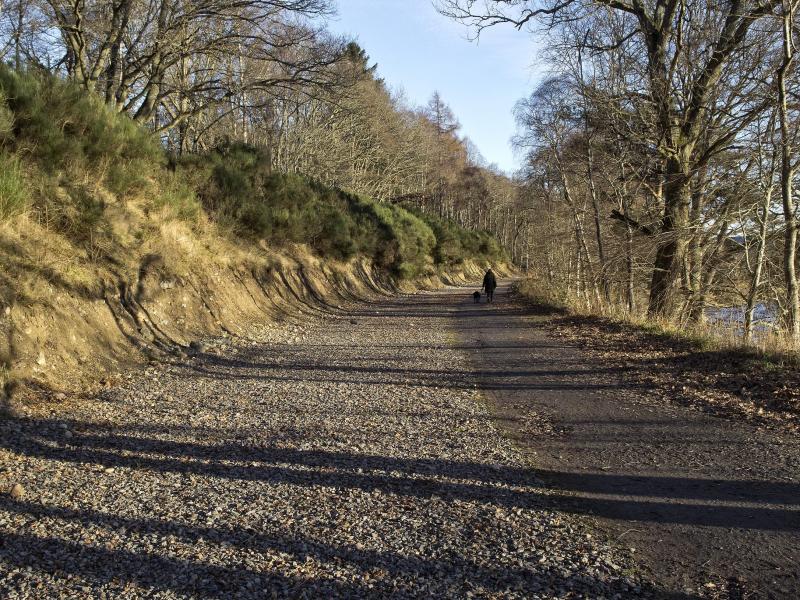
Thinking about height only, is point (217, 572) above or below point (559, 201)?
below

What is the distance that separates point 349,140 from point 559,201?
21.3 meters

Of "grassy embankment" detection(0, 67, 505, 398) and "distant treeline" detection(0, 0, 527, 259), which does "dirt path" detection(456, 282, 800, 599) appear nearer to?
"grassy embankment" detection(0, 67, 505, 398)

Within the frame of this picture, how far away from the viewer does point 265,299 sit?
1634 cm

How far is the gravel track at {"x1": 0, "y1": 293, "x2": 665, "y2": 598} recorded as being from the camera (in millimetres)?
3172

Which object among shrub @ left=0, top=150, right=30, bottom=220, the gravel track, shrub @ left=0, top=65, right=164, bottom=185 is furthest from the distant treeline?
the gravel track

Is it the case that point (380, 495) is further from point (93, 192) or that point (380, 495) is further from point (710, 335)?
point (710, 335)

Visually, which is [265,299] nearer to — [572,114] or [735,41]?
[572,114]

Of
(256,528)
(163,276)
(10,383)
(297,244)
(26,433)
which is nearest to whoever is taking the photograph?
(256,528)

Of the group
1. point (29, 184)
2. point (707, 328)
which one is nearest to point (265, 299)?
point (29, 184)

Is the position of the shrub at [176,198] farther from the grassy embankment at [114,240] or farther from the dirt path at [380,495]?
A: the dirt path at [380,495]

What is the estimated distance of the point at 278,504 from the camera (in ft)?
13.7

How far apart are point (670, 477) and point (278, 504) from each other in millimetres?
3366

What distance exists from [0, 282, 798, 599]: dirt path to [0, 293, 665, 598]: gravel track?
2 cm

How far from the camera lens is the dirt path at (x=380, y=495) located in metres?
3.21
